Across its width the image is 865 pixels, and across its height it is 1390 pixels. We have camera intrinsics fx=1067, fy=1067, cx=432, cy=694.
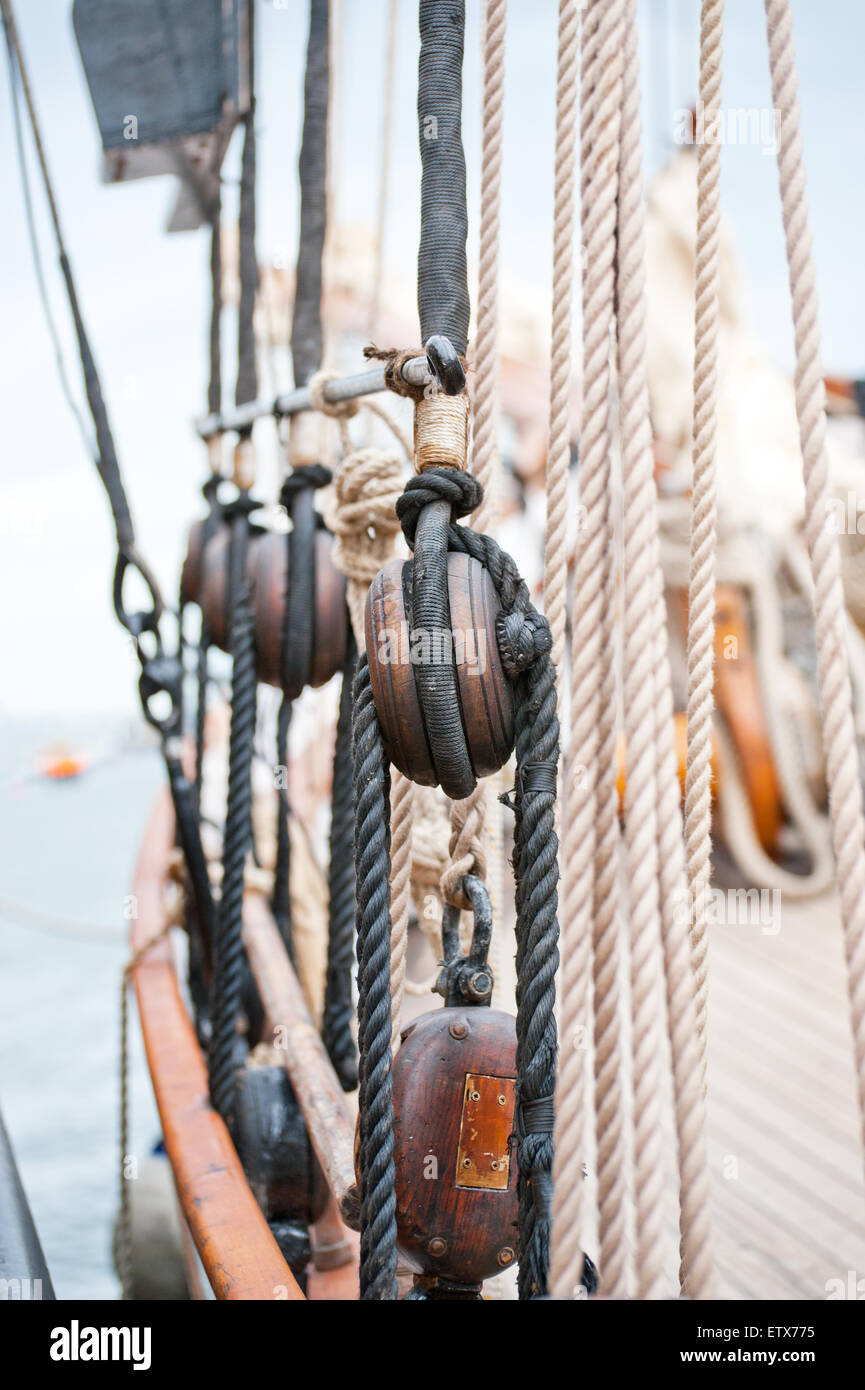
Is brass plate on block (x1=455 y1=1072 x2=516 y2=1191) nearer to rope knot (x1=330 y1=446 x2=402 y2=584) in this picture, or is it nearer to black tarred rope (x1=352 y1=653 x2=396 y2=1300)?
black tarred rope (x1=352 y1=653 x2=396 y2=1300)

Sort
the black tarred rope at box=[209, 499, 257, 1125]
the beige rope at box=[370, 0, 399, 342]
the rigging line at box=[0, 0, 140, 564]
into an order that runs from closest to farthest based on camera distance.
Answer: the black tarred rope at box=[209, 499, 257, 1125] → the rigging line at box=[0, 0, 140, 564] → the beige rope at box=[370, 0, 399, 342]

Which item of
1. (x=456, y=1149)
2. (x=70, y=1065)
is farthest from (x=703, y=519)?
(x=70, y=1065)

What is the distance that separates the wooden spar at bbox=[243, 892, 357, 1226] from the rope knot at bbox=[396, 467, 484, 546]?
1.50ft

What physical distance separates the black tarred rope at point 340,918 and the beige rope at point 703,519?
62 centimetres

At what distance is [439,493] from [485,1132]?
16.0 inches

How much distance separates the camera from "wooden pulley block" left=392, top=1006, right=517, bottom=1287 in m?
0.68

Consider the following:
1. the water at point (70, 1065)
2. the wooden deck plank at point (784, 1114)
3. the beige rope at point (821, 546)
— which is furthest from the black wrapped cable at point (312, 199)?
the water at point (70, 1065)

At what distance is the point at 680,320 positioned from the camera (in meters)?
5.09

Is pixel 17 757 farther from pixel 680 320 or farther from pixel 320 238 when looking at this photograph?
pixel 320 238

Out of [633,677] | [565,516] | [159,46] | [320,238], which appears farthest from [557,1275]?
[159,46]

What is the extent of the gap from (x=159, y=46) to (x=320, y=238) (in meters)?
0.55

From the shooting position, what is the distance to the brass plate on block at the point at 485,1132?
687mm

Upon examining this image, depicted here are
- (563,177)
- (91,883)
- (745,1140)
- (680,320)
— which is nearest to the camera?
(563,177)
